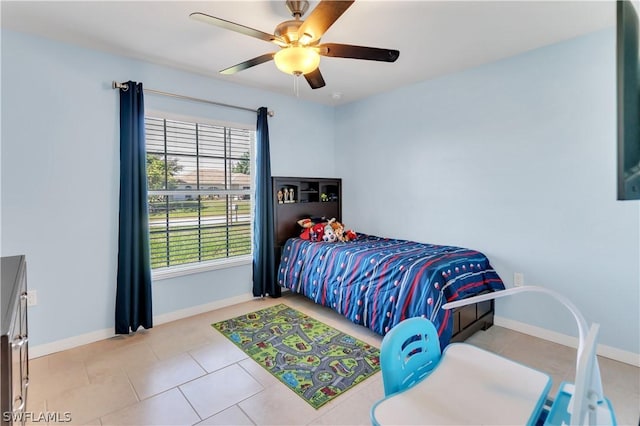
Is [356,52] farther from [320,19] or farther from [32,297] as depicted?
[32,297]

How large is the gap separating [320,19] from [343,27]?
758 millimetres

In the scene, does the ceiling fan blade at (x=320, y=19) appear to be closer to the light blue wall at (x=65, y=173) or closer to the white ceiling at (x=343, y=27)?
the white ceiling at (x=343, y=27)

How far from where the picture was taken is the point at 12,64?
2318mm

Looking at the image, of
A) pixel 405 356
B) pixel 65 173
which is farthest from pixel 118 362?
pixel 405 356

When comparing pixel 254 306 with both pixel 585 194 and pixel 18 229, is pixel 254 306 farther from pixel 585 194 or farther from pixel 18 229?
pixel 585 194

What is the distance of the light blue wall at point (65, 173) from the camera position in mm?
2342

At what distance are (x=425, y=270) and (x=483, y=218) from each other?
3.44 feet

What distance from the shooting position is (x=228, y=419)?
5.81 ft

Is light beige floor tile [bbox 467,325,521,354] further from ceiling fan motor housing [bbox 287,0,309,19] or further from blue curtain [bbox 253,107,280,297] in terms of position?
ceiling fan motor housing [bbox 287,0,309,19]

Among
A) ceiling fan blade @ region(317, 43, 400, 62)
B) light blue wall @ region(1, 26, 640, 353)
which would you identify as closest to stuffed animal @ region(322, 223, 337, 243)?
light blue wall @ region(1, 26, 640, 353)

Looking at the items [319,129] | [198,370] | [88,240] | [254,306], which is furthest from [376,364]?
[319,129]

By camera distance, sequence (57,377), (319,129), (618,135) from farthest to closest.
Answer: (319,129) → (57,377) → (618,135)

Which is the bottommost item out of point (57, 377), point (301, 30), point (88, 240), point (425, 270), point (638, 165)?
point (57, 377)

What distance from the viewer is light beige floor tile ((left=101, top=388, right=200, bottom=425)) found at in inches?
69.1
